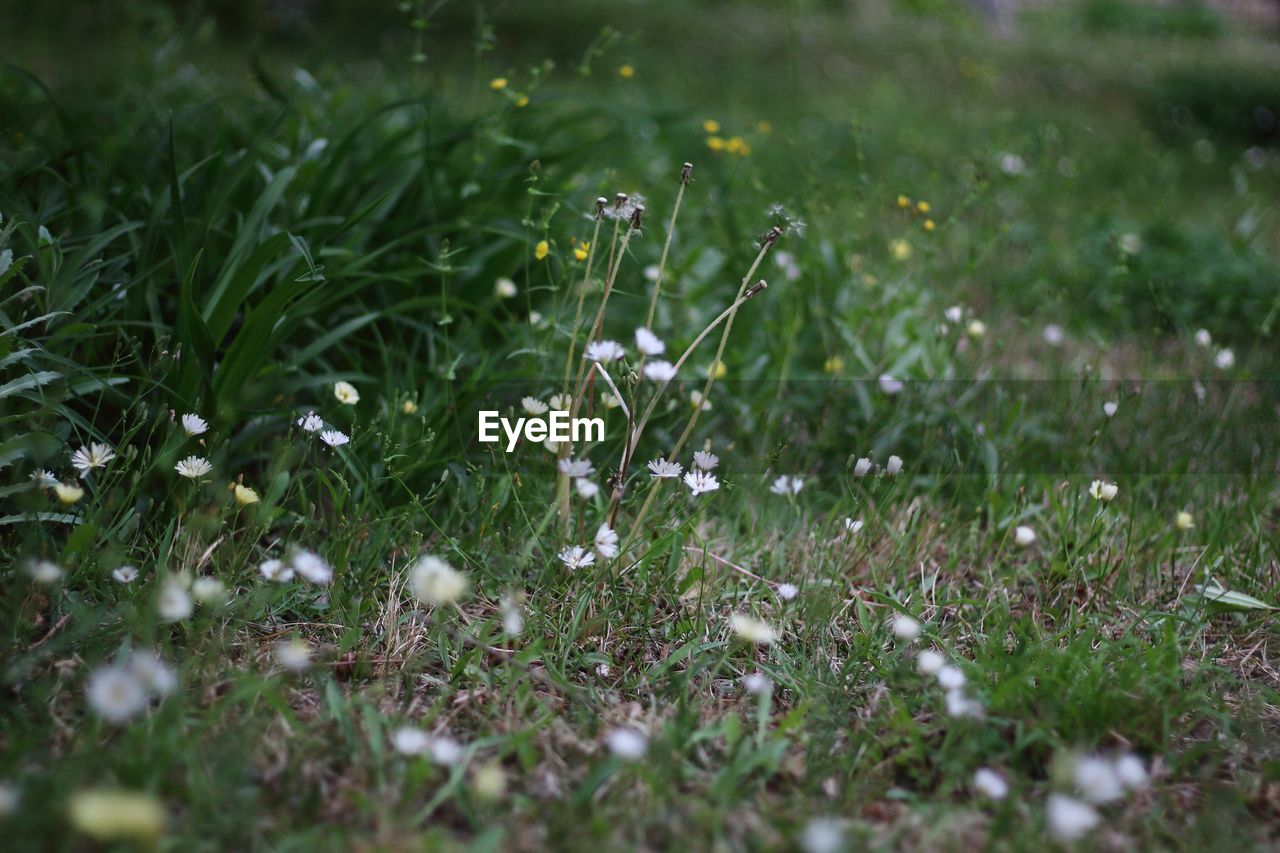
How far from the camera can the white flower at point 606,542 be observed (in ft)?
5.38

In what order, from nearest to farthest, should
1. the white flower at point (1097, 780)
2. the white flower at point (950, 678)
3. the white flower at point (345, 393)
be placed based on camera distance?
the white flower at point (1097, 780) → the white flower at point (950, 678) → the white flower at point (345, 393)

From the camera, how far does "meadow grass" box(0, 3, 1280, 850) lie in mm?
1276

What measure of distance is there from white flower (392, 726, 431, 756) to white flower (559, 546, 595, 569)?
17.6 inches

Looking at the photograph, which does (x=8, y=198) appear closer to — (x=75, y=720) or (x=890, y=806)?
(x=75, y=720)

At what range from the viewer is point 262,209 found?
2.13 metres

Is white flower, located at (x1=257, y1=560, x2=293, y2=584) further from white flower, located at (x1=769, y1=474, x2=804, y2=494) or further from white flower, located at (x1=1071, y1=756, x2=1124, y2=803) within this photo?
white flower, located at (x1=1071, y1=756, x2=1124, y2=803)

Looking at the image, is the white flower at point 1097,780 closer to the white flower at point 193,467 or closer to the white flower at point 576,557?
the white flower at point 576,557

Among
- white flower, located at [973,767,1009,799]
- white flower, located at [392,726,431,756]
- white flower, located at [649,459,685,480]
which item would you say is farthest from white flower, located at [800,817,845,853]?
white flower, located at [649,459,685,480]

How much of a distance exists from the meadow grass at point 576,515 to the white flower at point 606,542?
0.06 ft

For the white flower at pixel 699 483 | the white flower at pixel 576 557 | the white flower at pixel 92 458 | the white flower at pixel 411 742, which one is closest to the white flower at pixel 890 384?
the white flower at pixel 699 483

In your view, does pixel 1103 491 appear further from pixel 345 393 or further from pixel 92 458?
pixel 92 458

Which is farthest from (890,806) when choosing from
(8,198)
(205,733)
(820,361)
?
(8,198)

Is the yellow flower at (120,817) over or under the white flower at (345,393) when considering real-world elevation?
over

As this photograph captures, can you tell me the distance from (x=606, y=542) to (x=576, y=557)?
0.06 meters
